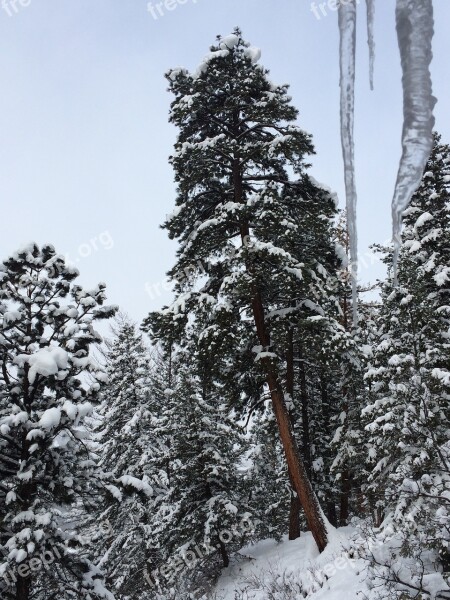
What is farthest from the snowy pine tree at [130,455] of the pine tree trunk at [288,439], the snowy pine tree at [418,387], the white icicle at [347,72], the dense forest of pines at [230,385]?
the white icicle at [347,72]

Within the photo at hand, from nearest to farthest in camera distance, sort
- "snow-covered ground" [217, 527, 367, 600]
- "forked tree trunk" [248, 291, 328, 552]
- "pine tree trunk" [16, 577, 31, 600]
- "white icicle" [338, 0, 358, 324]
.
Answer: "white icicle" [338, 0, 358, 324], "snow-covered ground" [217, 527, 367, 600], "pine tree trunk" [16, 577, 31, 600], "forked tree trunk" [248, 291, 328, 552]

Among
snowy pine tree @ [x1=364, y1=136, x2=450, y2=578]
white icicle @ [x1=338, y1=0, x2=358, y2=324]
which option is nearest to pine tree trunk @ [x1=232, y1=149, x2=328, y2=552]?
snowy pine tree @ [x1=364, y1=136, x2=450, y2=578]

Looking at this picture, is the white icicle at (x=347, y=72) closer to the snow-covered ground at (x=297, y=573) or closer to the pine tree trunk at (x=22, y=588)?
the snow-covered ground at (x=297, y=573)

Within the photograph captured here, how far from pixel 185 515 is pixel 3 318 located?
898 cm

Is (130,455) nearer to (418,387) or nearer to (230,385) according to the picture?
(230,385)

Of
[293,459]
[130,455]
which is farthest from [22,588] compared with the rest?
[130,455]

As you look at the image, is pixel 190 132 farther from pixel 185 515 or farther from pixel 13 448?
pixel 185 515

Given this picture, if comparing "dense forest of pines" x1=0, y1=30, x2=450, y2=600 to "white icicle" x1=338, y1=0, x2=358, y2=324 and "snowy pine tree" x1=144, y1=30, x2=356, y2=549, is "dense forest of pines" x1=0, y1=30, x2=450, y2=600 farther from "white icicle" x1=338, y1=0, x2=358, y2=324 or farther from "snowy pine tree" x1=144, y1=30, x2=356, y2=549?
"white icicle" x1=338, y1=0, x2=358, y2=324

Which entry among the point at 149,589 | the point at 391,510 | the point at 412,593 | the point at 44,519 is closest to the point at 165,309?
the point at 44,519

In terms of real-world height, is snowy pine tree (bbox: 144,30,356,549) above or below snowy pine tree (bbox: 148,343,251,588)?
above

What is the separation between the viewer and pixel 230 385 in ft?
37.0

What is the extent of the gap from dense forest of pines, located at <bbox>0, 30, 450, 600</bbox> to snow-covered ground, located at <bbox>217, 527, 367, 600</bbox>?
0.42 meters

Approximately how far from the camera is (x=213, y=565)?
13.5 m

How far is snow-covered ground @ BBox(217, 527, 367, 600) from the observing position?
658cm
